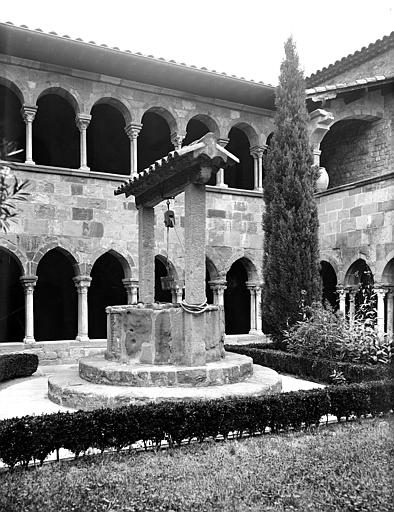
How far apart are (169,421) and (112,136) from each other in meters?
11.2

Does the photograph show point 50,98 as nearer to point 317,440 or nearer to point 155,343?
point 155,343

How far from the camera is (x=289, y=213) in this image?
11.3 metres

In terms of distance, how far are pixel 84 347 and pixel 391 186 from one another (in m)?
6.91

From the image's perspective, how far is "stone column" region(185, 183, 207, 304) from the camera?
6.81m

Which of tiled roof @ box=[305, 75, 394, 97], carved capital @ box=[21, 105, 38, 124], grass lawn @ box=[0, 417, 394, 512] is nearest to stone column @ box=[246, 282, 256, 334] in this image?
tiled roof @ box=[305, 75, 394, 97]

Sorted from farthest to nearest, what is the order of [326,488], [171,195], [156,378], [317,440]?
1. [171,195]
2. [156,378]
3. [317,440]
4. [326,488]

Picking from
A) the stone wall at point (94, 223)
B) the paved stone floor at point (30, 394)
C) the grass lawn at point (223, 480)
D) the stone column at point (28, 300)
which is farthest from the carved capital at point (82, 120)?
the grass lawn at point (223, 480)

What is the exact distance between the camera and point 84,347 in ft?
36.1

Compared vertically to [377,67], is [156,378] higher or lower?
lower

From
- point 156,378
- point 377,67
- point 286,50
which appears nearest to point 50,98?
point 286,50

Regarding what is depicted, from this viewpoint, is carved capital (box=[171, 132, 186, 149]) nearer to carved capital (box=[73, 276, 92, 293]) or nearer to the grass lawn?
carved capital (box=[73, 276, 92, 293])

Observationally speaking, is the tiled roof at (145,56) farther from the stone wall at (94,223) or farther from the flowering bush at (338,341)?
the flowering bush at (338,341)

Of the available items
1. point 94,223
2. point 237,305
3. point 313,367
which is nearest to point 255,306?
point 237,305

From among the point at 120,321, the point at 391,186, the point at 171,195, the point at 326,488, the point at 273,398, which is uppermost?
the point at 391,186
